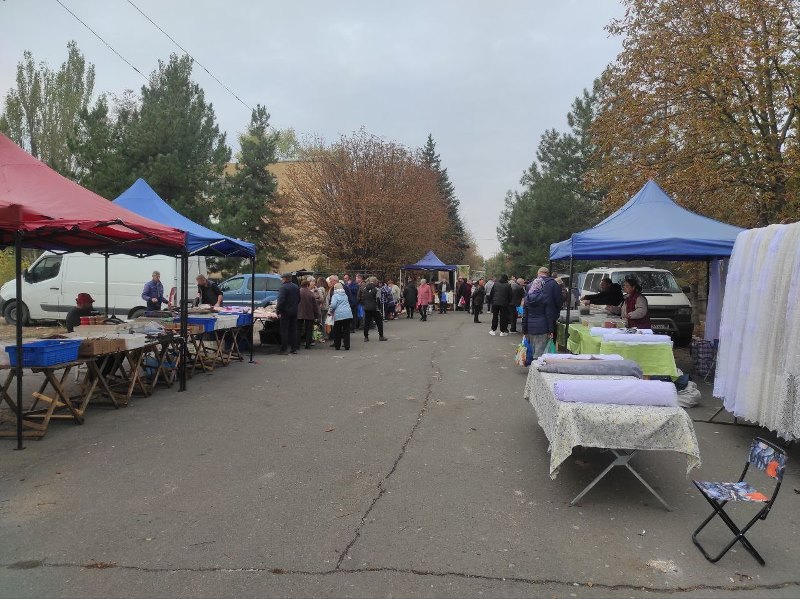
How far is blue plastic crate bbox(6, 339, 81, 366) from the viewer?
5930 millimetres

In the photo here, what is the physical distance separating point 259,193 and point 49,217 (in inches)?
1011

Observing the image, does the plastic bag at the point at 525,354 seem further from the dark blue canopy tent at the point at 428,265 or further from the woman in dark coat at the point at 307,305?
the dark blue canopy tent at the point at 428,265

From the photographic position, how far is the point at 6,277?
21.7 meters

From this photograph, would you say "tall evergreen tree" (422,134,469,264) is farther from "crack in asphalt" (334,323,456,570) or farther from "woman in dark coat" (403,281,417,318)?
"crack in asphalt" (334,323,456,570)

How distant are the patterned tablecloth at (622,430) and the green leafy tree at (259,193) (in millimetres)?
25279

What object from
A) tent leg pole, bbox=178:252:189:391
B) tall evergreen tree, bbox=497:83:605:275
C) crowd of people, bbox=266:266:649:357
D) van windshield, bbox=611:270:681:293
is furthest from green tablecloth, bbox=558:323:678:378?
tall evergreen tree, bbox=497:83:605:275

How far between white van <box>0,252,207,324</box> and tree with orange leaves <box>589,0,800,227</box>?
1295 centimetres

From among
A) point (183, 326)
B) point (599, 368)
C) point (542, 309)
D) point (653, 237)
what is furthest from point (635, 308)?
point (183, 326)

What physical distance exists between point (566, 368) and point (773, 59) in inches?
473

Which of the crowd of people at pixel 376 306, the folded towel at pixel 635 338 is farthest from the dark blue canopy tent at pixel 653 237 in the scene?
the folded towel at pixel 635 338

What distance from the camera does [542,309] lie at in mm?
9812

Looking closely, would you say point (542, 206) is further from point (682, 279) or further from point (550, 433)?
point (550, 433)

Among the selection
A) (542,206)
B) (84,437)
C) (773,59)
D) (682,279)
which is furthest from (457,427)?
(542,206)

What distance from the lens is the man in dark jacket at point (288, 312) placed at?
1223cm
